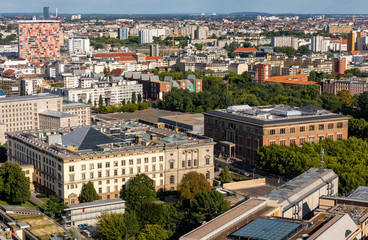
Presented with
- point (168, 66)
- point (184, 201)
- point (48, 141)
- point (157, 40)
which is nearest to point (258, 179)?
point (184, 201)

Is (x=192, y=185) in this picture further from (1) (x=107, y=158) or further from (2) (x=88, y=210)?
(2) (x=88, y=210)

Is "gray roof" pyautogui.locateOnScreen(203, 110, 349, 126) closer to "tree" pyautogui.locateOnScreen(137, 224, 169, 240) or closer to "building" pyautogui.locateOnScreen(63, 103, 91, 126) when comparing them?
"building" pyautogui.locateOnScreen(63, 103, 91, 126)

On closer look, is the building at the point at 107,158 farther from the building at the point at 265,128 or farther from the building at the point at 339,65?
the building at the point at 339,65

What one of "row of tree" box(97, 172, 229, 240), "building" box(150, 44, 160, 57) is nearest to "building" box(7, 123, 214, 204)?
"row of tree" box(97, 172, 229, 240)

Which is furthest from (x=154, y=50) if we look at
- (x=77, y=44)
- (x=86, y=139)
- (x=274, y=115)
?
(x=86, y=139)

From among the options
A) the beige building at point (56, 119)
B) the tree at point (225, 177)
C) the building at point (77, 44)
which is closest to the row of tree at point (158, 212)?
the tree at point (225, 177)

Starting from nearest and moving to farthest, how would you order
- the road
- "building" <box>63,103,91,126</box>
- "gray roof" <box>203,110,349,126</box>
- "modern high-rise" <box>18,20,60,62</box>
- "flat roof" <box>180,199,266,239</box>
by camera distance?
"flat roof" <box>180,199,266,239</box> → the road → "gray roof" <box>203,110,349,126</box> → "building" <box>63,103,91,126</box> → "modern high-rise" <box>18,20,60,62</box>
